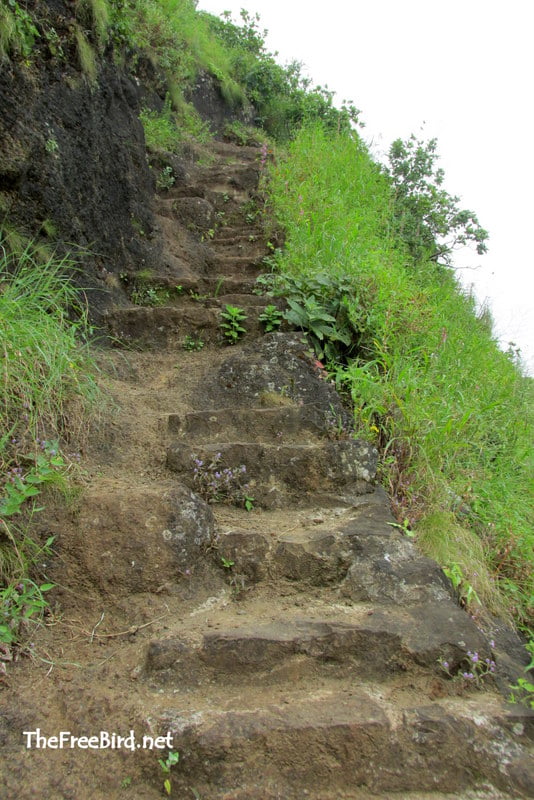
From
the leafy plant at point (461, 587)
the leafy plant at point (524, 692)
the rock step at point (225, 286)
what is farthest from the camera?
the rock step at point (225, 286)

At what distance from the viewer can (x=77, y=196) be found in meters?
3.76

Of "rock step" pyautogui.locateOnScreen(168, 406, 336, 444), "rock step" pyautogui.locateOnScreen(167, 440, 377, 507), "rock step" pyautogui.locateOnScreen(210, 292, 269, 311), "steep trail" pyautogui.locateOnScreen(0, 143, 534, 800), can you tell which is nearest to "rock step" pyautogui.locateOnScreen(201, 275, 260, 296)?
"rock step" pyautogui.locateOnScreen(210, 292, 269, 311)

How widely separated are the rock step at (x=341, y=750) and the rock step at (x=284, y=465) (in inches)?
41.8

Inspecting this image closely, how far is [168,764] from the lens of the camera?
1.51 metres

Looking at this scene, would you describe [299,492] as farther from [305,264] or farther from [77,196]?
[77,196]

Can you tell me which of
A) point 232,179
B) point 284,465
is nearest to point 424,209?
point 232,179

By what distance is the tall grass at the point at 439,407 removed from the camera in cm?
262

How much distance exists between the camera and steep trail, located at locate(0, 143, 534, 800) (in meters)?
1.56

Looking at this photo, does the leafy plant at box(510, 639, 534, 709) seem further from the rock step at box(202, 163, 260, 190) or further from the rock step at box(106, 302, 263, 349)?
the rock step at box(202, 163, 260, 190)

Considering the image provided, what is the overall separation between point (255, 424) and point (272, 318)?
40.9 inches

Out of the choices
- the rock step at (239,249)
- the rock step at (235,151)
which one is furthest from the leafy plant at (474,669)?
the rock step at (235,151)

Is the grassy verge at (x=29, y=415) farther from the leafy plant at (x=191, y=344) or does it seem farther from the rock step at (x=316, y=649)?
the leafy plant at (x=191, y=344)

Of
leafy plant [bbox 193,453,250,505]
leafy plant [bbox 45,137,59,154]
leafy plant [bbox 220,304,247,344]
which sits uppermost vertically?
leafy plant [bbox 45,137,59,154]

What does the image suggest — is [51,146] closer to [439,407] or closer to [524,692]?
[439,407]
